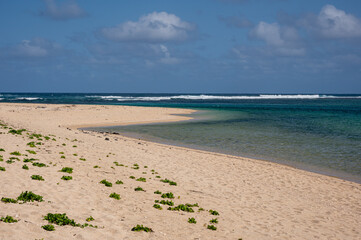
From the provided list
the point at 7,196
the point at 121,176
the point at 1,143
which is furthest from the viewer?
the point at 1,143

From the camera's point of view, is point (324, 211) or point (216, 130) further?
point (216, 130)

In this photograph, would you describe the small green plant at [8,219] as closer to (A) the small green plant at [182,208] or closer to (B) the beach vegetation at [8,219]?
(B) the beach vegetation at [8,219]

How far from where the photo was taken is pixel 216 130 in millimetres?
34875

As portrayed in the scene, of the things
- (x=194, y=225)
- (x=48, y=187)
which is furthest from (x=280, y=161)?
(x=48, y=187)

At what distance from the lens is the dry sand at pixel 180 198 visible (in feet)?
28.9

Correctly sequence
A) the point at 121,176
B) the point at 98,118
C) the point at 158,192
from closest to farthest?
the point at 158,192
the point at 121,176
the point at 98,118

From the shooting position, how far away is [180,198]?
12.0 meters

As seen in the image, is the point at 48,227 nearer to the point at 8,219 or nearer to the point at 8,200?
the point at 8,219

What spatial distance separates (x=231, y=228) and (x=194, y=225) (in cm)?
109

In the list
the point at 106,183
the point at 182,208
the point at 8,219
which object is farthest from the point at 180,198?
the point at 8,219

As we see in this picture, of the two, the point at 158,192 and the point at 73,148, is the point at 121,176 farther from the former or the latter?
the point at 73,148

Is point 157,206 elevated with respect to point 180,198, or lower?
elevated

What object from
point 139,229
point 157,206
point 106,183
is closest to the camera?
point 139,229

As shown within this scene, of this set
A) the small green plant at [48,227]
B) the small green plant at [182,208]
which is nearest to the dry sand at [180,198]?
the small green plant at [48,227]
